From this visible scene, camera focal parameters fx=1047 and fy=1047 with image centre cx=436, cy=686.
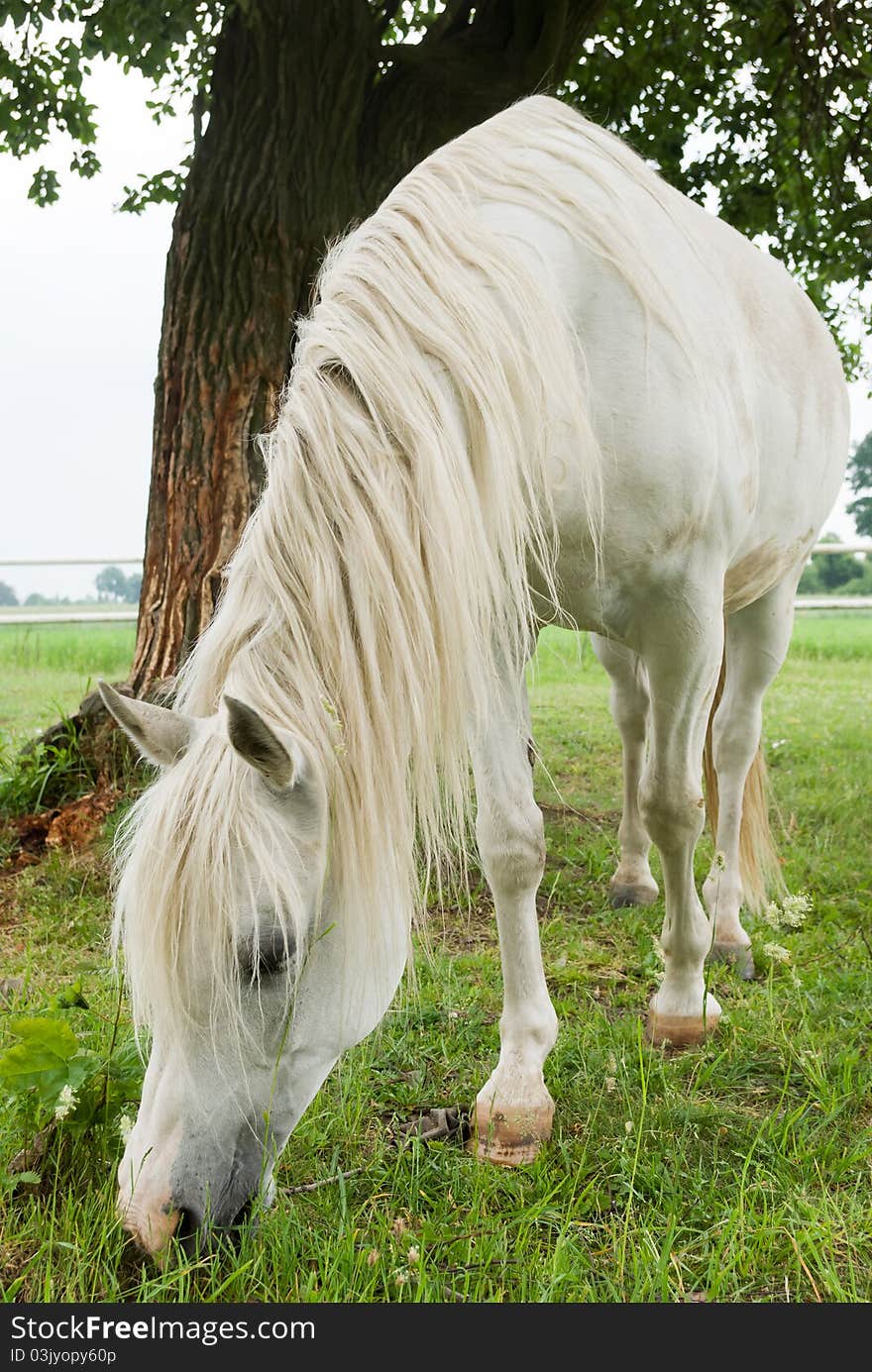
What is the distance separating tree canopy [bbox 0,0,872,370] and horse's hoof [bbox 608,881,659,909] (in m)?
3.62

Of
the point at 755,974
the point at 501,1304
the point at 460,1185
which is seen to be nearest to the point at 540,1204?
the point at 460,1185

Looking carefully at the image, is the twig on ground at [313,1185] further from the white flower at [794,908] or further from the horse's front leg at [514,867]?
the white flower at [794,908]

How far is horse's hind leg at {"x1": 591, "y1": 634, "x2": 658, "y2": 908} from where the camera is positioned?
4051mm

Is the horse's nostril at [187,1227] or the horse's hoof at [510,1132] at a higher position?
the horse's nostril at [187,1227]

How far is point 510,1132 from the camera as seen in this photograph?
7.38 feet

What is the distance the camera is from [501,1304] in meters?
1.60

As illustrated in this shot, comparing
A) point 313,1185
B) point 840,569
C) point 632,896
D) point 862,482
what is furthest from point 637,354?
point 862,482

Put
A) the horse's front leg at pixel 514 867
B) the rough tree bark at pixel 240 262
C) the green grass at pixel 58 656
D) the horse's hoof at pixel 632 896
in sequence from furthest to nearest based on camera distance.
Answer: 1. the green grass at pixel 58 656
2. the rough tree bark at pixel 240 262
3. the horse's hoof at pixel 632 896
4. the horse's front leg at pixel 514 867

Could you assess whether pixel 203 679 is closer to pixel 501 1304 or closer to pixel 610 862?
pixel 501 1304

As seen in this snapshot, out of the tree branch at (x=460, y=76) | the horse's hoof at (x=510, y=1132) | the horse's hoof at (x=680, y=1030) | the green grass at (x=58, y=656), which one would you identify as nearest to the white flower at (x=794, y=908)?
the horse's hoof at (x=680, y=1030)

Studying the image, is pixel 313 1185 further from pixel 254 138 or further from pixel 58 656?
pixel 58 656

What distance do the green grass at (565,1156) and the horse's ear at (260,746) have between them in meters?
0.78

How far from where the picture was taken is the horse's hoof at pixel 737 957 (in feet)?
11.1

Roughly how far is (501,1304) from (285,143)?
4.40 m
